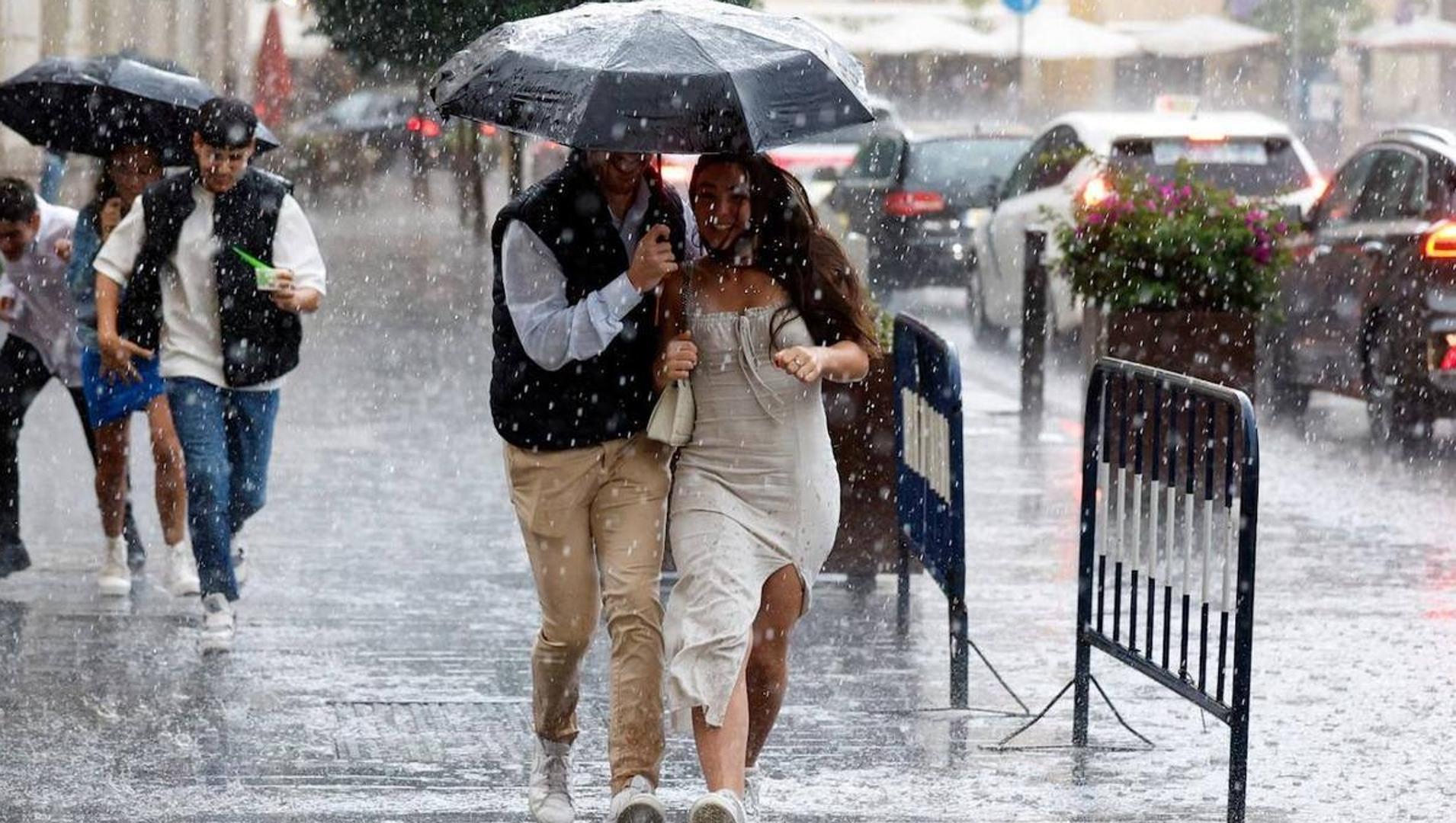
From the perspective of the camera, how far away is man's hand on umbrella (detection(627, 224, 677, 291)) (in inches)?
223

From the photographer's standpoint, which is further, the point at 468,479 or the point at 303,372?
the point at 303,372

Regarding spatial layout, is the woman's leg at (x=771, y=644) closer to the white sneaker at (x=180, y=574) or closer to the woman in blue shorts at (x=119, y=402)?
the woman in blue shorts at (x=119, y=402)

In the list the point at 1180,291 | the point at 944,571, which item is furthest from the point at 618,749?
the point at 1180,291

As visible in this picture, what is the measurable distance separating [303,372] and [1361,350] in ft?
19.7

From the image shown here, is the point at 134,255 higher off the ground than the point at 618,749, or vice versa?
the point at 134,255

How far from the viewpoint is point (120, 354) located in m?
8.20

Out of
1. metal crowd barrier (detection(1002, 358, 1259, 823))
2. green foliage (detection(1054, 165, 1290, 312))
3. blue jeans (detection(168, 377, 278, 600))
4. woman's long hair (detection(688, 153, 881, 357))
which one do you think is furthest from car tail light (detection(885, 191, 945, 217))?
woman's long hair (detection(688, 153, 881, 357))

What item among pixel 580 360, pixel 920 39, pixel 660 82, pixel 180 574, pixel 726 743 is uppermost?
pixel 660 82

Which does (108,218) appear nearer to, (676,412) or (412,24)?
(676,412)

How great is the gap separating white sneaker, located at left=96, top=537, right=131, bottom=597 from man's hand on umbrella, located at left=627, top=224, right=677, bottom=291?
12.7ft

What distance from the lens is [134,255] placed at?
8.15m

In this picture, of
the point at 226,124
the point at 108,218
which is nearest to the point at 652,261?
the point at 226,124

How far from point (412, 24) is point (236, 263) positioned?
18.0 ft

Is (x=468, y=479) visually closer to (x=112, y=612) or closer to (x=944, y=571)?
(x=112, y=612)
